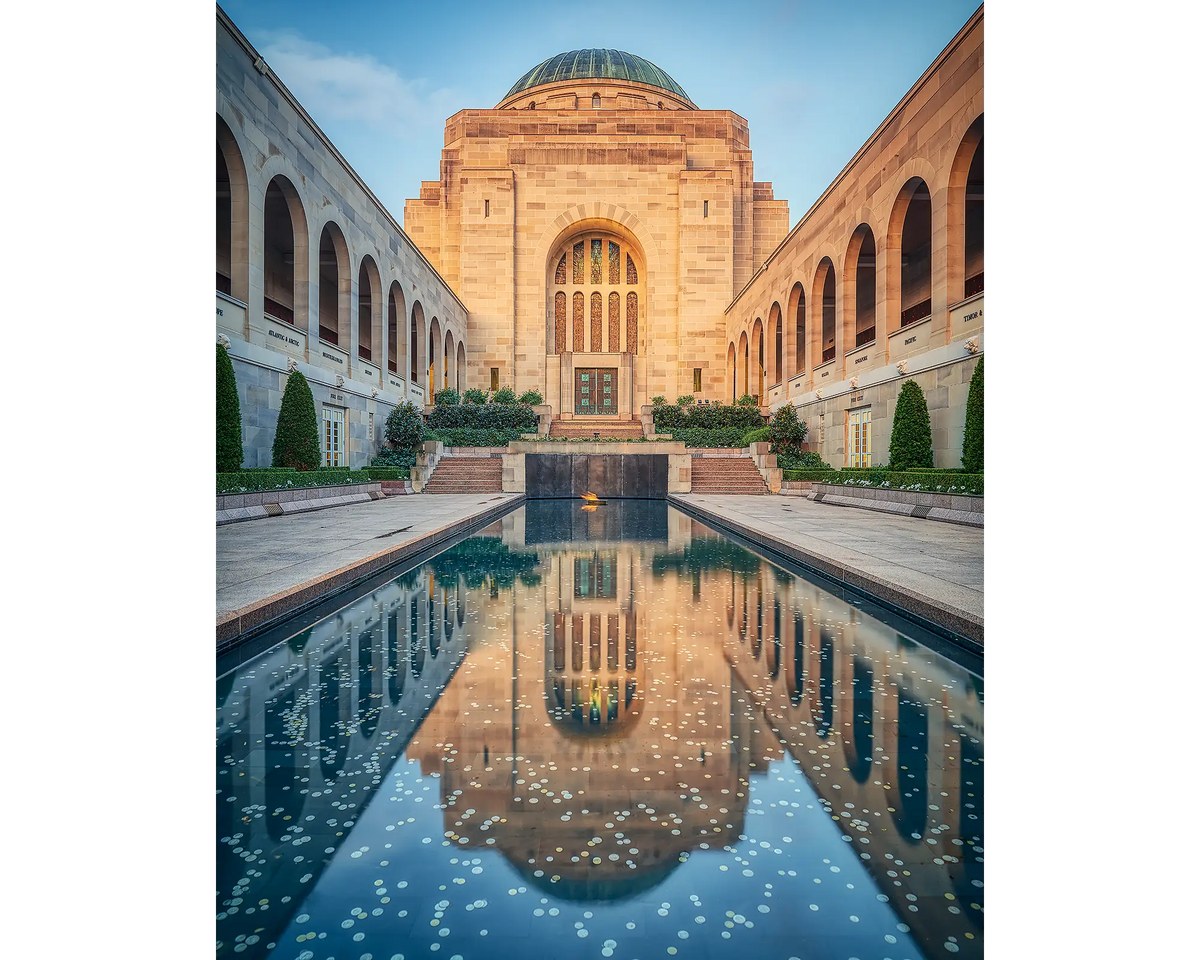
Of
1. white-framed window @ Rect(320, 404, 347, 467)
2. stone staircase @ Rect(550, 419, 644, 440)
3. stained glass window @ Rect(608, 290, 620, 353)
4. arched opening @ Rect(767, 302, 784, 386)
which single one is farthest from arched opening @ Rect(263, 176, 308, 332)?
arched opening @ Rect(767, 302, 784, 386)

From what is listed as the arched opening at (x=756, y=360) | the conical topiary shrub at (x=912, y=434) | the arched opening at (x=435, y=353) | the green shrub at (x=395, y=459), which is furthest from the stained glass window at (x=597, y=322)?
the conical topiary shrub at (x=912, y=434)

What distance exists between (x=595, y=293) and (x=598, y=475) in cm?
1910

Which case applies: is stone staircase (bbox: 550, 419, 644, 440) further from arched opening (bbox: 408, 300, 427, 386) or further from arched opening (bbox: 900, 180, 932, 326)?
arched opening (bbox: 900, 180, 932, 326)

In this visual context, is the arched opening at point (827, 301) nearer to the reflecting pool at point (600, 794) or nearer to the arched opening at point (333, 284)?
the arched opening at point (333, 284)

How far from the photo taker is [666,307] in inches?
1368

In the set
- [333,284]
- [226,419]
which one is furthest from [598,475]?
[333,284]

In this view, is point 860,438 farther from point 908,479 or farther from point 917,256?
point 917,256

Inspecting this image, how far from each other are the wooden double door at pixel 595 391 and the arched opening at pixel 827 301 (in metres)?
11.7

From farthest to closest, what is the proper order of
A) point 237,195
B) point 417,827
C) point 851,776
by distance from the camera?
point 237,195, point 851,776, point 417,827

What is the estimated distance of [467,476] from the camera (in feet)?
69.9

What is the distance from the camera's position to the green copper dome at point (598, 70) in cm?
4400
